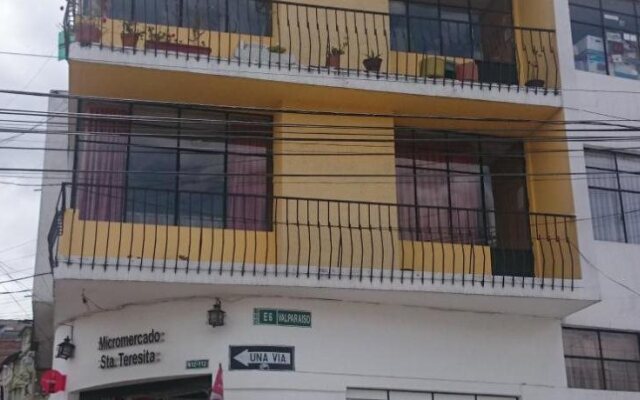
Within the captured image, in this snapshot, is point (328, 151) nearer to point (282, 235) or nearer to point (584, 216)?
point (282, 235)

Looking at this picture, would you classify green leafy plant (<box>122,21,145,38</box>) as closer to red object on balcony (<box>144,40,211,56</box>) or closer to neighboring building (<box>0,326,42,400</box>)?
red object on balcony (<box>144,40,211,56</box>)

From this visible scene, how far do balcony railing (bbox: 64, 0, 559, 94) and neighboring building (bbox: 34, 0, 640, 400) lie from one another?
0.14ft

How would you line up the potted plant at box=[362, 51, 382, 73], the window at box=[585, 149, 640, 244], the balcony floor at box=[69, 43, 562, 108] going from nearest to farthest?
the balcony floor at box=[69, 43, 562, 108] < the potted plant at box=[362, 51, 382, 73] < the window at box=[585, 149, 640, 244]

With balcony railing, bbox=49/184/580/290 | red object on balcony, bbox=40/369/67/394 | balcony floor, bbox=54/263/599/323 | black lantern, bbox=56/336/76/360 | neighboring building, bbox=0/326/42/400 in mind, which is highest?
balcony railing, bbox=49/184/580/290

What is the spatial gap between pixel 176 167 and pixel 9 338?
95.6ft

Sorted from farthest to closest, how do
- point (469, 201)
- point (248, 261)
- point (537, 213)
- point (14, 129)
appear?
1. point (469, 201)
2. point (537, 213)
3. point (248, 261)
4. point (14, 129)

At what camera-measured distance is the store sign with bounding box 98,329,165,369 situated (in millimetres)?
12867

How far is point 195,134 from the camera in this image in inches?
549

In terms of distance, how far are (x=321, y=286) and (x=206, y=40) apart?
174 inches

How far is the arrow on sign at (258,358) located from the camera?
1239cm

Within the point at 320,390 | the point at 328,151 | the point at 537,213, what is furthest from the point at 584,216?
the point at 320,390

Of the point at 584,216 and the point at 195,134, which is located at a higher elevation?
the point at 195,134

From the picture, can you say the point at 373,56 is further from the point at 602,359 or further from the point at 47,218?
the point at 47,218

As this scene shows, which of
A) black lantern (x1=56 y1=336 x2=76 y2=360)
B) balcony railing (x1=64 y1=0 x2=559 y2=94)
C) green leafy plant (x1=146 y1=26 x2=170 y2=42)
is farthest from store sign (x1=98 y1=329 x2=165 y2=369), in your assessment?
green leafy plant (x1=146 y1=26 x2=170 y2=42)
